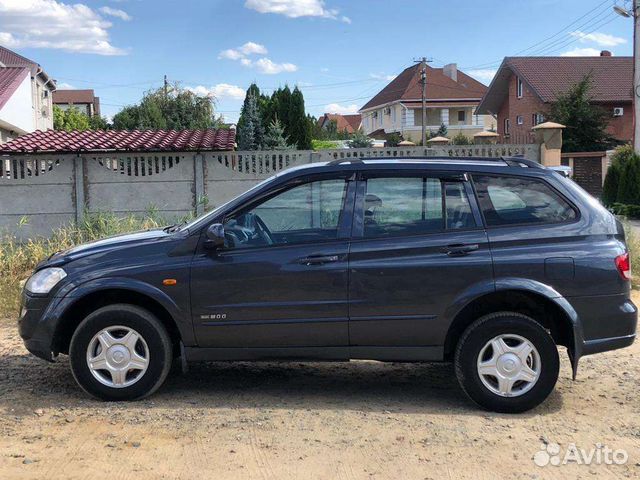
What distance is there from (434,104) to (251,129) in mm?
34341

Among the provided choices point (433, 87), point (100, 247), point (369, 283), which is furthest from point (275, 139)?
point (433, 87)

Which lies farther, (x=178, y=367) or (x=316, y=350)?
(x=178, y=367)

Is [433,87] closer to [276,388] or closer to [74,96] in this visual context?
[74,96]

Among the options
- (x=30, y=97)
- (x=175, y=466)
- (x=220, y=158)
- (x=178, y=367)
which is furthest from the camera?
(x=30, y=97)

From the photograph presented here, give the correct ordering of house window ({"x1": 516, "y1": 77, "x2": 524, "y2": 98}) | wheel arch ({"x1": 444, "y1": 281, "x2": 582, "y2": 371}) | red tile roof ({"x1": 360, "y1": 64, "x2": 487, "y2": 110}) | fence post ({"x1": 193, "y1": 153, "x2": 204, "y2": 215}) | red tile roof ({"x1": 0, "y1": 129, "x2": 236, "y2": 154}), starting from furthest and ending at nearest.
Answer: red tile roof ({"x1": 360, "y1": 64, "x2": 487, "y2": 110})
house window ({"x1": 516, "y1": 77, "x2": 524, "y2": 98})
fence post ({"x1": 193, "y1": 153, "x2": 204, "y2": 215})
red tile roof ({"x1": 0, "y1": 129, "x2": 236, "y2": 154})
wheel arch ({"x1": 444, "y1": 281, "x2": 582, "y2": 371})

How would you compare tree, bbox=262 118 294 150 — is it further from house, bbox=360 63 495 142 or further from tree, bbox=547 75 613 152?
house, bbox=360 63 495 142

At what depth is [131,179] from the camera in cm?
1234

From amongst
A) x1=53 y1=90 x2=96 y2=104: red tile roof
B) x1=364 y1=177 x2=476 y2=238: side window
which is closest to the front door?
x1=364 y1=177 x2=476 y2=238: side window

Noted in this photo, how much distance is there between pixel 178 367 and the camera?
6031 millimetres

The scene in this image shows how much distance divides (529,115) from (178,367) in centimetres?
4077

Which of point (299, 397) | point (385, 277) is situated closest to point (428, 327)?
point (385, 277)

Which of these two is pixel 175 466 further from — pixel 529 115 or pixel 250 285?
pixel 529 115

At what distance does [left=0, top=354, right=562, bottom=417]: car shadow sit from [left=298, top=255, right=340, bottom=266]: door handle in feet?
3.53

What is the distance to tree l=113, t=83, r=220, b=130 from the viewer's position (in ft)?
144
